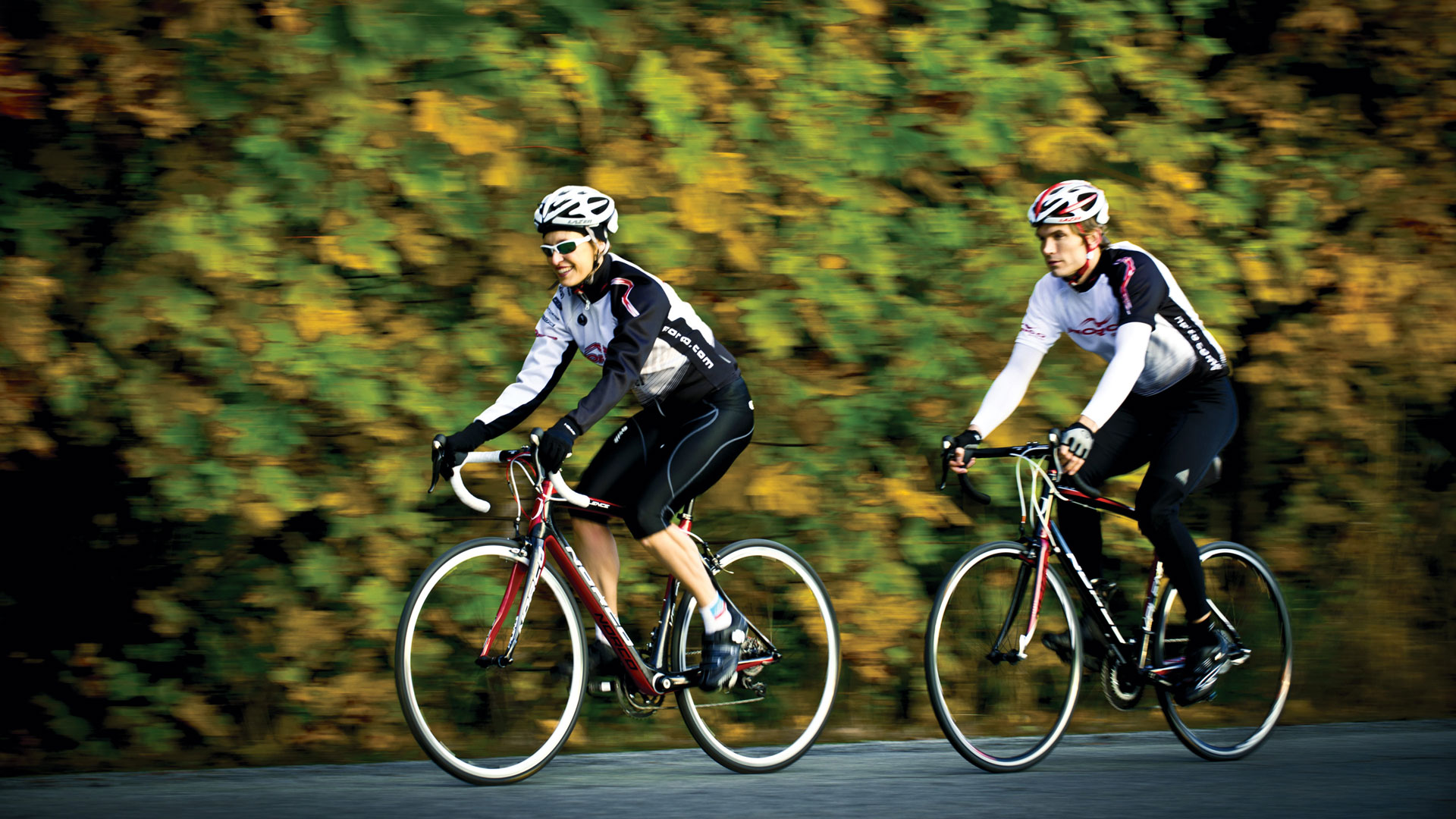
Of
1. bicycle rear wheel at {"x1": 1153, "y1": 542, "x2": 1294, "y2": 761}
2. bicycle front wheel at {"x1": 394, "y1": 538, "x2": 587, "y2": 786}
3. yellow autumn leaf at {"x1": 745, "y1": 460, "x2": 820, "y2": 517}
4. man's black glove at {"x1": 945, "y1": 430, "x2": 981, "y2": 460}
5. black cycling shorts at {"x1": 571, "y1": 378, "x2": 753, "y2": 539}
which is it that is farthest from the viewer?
yellow autumn leaf at {"x1": 745, "y1": 460, "x2": 820, "y2": 517}

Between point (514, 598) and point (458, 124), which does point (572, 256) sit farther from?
point (458, 124)

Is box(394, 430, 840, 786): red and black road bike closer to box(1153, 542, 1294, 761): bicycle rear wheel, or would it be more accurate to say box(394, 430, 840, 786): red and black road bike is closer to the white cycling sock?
the white cycling sock

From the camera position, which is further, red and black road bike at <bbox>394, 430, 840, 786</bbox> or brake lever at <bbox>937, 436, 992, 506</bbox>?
brake lever at <bbox>937, 436, 992, 506</bbox>

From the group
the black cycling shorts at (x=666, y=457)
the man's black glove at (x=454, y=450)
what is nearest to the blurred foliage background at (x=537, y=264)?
the black cycling shorts at (x=666, y=457)

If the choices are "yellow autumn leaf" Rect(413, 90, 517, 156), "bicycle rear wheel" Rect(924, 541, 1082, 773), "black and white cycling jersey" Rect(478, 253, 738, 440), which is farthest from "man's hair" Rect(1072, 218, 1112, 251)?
"yellow autumn leaf" Rect(413, 90, 517, 156)

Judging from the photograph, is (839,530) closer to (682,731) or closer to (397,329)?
(682,731)

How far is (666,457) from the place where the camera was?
530 centimetres

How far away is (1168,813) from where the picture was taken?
4.64 metres

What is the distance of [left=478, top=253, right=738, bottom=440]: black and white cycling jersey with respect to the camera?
5.04 meters

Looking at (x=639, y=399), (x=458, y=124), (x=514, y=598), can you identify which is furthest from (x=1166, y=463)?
(x=458, y=124)

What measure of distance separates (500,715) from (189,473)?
1998 millimetres

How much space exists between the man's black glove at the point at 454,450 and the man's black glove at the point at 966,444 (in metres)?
1.77

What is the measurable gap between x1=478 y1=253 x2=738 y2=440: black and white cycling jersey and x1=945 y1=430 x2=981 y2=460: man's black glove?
877mm

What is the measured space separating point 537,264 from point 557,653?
79.5 inches
